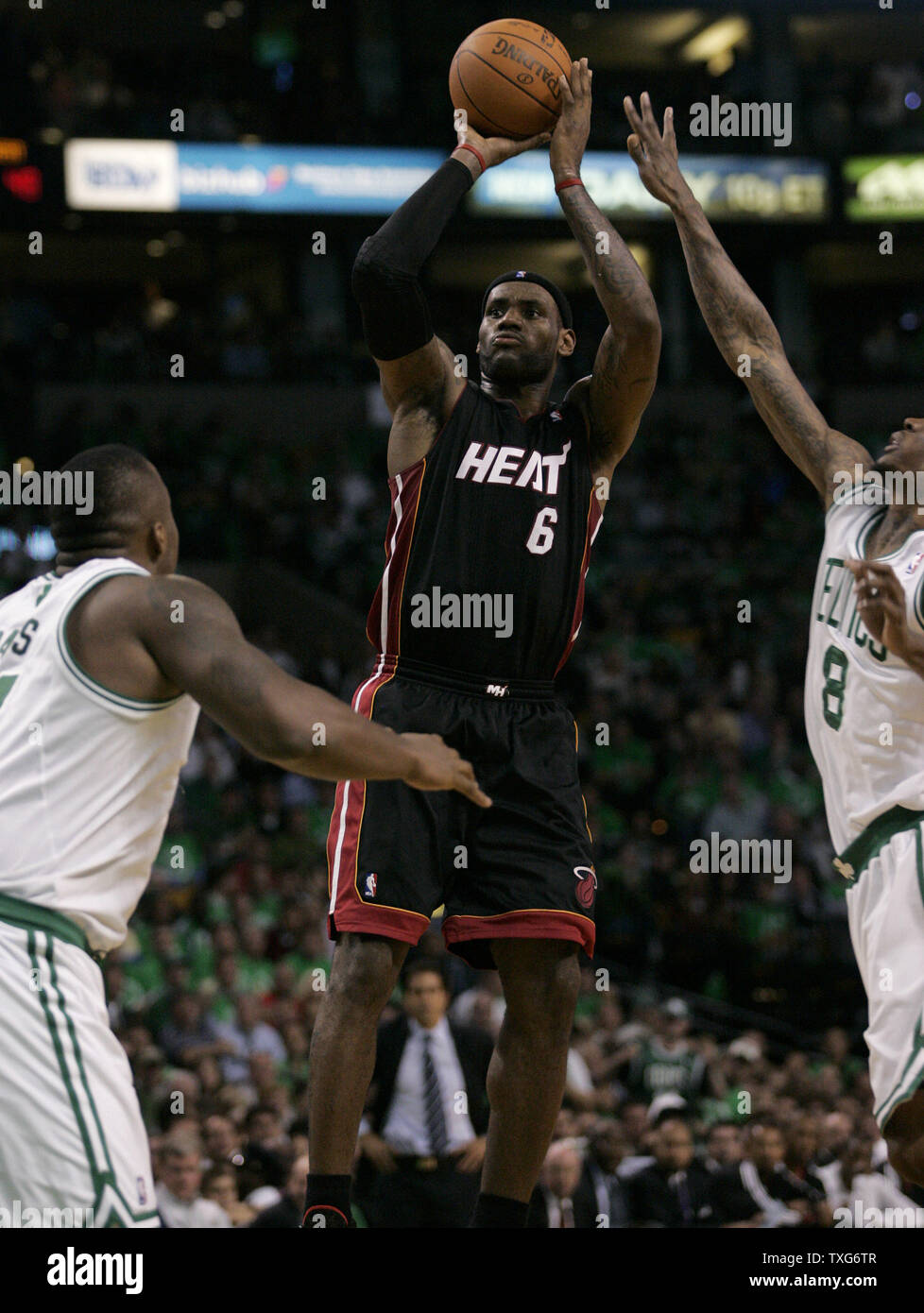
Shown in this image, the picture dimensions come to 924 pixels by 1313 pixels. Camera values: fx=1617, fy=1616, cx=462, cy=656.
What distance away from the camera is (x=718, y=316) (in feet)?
18.4

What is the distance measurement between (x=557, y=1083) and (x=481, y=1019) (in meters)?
4.19

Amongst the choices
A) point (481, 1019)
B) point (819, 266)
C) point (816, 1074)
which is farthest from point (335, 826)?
point (819, 266)

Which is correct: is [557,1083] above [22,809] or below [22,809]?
below

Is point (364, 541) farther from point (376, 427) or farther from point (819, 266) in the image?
point (819, 266)

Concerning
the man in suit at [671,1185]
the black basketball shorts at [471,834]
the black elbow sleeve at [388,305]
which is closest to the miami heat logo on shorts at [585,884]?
the black basketball shorts at [471,834]

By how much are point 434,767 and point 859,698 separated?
1.61m

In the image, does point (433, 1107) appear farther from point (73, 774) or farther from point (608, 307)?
point (73, 774)

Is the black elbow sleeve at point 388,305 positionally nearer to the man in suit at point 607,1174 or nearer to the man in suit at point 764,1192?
the man in suit at point 607,1174

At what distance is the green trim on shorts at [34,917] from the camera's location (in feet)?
11.3

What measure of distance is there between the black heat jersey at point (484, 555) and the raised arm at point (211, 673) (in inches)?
48.3

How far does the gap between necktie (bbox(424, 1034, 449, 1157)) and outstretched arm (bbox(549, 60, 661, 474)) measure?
3.71m

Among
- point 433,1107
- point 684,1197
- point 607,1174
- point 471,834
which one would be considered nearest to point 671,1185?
point 684,1197

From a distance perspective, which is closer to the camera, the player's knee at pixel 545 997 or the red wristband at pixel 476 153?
the player's knee at pixel 545 997

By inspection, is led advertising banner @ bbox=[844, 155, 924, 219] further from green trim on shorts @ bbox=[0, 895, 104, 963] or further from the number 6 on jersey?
green trim on shorts @ bbox=[0, 895, 104, 963]
